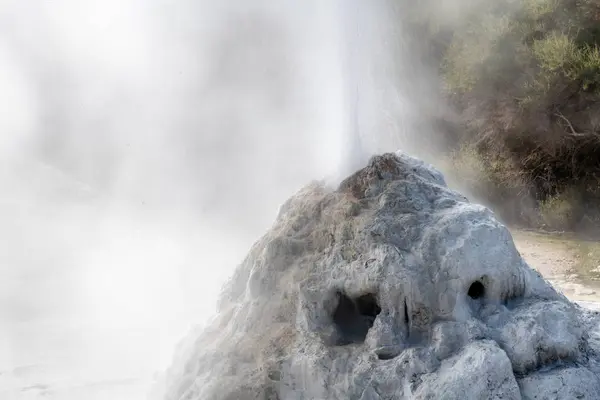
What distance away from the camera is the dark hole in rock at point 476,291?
210cm

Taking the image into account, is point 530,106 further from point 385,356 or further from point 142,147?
point 385,356

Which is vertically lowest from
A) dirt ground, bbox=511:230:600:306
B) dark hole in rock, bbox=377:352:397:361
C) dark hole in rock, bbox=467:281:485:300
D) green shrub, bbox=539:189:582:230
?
dark hole in rock, bbox=377:352:397:361

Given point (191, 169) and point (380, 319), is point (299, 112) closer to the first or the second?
point (191, 169)

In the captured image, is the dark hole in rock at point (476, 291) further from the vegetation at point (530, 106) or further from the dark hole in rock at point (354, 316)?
the vegetation at point (530, 106)

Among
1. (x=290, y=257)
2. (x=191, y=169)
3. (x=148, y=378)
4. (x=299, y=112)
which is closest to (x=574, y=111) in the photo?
A: (x=299, y=112)

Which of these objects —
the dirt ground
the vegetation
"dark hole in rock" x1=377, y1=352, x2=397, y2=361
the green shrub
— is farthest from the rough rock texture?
the vegetation

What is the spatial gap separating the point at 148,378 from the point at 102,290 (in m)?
3.26

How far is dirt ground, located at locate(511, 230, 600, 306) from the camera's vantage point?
5.66m

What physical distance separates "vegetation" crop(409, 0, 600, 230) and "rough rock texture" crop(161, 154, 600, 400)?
6425 mm

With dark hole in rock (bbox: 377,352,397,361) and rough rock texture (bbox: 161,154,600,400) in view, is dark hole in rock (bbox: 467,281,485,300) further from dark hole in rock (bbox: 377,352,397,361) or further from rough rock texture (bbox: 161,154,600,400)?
dark hole in rock (bbox: 377,352,397,361)

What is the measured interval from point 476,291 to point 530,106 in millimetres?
7816

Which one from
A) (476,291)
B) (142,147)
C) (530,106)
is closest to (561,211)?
(530,106)

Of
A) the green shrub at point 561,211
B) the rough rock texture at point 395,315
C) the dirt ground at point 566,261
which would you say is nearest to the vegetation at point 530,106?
the green shrub at point 561,211

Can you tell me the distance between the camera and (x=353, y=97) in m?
2.72
